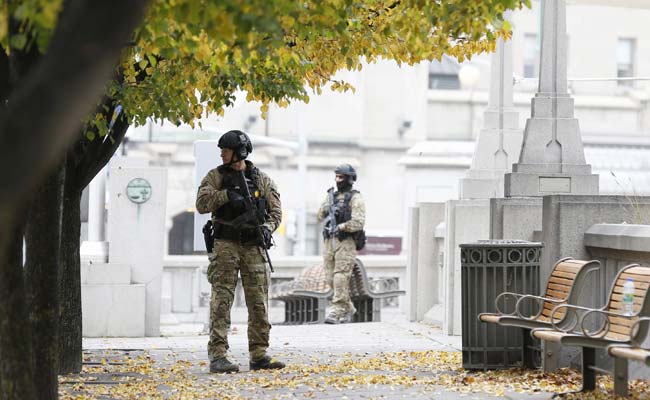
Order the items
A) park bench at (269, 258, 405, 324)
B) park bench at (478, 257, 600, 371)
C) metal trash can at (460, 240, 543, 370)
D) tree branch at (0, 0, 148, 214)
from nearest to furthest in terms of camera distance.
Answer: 1. tree branch at (0, 0, 148, 214)
2. park bench at (478, 257, 600, 371)
3. metal trash can at (460, 240, 543, 370)
4. park bench at (269, 258, 405, 324)

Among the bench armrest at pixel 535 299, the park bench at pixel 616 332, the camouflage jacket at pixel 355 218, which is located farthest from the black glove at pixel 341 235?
the park bench at pixel 616 332

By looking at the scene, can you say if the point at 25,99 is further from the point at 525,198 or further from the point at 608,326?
the point at 525,198

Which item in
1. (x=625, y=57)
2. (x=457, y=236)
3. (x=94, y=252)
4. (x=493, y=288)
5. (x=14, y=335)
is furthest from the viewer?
(x=625, y=57)

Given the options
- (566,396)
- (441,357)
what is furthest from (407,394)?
(441,357)

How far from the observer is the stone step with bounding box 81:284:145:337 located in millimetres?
15391

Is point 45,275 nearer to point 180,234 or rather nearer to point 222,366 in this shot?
point 222,366

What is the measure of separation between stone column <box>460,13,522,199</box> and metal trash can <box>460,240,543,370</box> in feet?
18.2

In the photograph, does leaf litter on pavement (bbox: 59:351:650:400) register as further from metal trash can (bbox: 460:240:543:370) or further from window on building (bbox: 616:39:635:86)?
window on building (bbox: 616:39:635:86)

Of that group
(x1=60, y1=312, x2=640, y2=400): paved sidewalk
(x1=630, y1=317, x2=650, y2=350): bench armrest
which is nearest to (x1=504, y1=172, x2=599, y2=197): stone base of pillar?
(x1=60, y1=312, x2=640, y2=400): paved sidewalk

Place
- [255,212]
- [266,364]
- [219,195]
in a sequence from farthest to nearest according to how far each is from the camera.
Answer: [266,364], [255,212], [219,195]

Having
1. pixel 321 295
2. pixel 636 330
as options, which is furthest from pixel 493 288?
pixel 321 295

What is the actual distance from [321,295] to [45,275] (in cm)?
998

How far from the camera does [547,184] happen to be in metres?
12.3

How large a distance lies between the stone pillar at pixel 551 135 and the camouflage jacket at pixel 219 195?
2.43 metres
